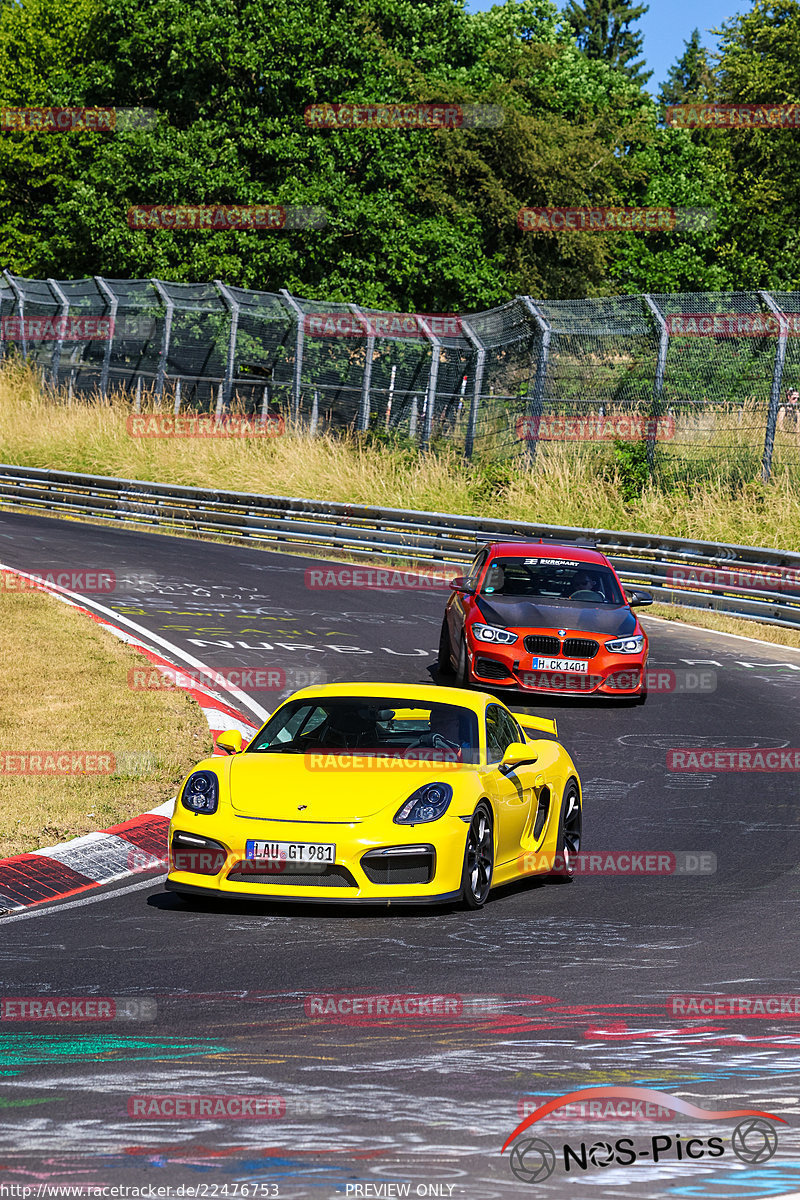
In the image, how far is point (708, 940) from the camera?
8445 mm

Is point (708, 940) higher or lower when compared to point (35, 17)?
lower

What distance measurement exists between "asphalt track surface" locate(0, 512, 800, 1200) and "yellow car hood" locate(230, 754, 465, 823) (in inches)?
23.0

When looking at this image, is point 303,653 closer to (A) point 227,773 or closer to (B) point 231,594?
(B) point 231,594

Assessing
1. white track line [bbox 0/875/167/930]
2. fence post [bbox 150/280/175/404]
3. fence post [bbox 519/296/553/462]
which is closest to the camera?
white track line [bbox 0/875/167/930]

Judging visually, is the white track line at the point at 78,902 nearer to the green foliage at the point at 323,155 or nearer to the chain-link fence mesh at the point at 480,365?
the chain-link fence mesh at the point at 480,365

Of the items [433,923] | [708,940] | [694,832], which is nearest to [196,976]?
[433,923]

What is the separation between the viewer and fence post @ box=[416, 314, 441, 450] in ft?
102

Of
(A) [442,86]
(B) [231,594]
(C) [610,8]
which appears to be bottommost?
(B) [231,594]

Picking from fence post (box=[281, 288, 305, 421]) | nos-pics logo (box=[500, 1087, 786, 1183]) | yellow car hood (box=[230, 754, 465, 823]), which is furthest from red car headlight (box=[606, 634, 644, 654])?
fence post (box=[281, 288, 305, 421])

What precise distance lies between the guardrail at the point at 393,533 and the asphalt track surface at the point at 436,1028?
9864mm

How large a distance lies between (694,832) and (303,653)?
793cm

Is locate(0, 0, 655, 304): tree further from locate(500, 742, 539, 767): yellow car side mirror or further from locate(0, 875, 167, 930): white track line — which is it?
locate(0, 875, 167, 930): white track line

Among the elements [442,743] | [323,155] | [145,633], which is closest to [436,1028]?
[442,743]

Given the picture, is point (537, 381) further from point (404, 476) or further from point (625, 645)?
point (625, 645)
